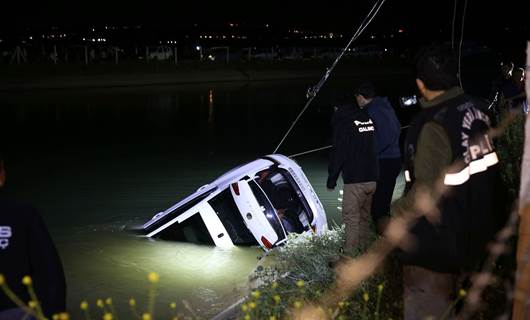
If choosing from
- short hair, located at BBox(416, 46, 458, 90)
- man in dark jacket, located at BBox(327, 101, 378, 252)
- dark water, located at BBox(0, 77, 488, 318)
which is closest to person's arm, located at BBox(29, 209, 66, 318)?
short hair, located at BBox(416, 46, 458, 90)

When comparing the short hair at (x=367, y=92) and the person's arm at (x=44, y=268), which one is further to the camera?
the short hair at (x=367, y=92)

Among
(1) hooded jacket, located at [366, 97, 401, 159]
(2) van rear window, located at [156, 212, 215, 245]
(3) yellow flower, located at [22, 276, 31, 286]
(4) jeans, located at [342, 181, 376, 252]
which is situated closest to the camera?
(3) yellow flower, located at [22, 276, 31, 286]

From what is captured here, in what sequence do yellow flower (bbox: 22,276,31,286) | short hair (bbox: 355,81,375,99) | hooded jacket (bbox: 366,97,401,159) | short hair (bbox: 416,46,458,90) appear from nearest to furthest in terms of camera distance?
yellow flower (bbox: 22,276,31,286), short hair (bbox: 416,46,458,90), short hair (bbox: 355,81,375,99), hooded jacket (bbox: 366,97,401,159)

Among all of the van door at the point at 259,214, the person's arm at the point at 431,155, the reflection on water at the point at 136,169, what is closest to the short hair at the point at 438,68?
the person's arm at the point at 431,155

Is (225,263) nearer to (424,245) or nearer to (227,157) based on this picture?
(424,245)

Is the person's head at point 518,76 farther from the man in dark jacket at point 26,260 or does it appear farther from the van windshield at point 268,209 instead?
the man in dark jacket at point 26,260

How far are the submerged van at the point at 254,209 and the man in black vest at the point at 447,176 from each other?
169 inches

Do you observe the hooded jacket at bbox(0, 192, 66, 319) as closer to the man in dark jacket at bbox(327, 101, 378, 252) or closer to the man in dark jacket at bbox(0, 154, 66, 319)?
the man in dark jacket at bbox(0, 154, 66, 319)

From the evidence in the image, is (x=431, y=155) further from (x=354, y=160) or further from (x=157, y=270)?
(x=157, y=270)

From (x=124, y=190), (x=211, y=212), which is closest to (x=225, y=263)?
(x=211, y=212)

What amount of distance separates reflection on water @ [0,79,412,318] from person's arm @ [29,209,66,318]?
12.0 feet

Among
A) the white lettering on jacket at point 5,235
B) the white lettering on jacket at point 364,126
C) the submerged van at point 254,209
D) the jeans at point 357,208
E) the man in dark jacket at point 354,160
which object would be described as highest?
the white lettering on jacket at point 5,235

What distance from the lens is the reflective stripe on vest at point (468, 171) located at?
3.45 metres

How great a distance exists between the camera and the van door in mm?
8031
